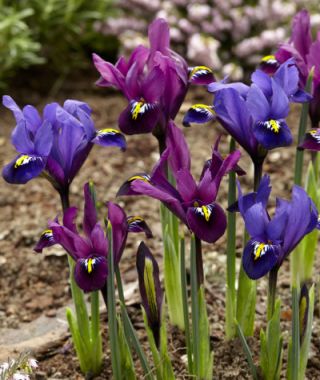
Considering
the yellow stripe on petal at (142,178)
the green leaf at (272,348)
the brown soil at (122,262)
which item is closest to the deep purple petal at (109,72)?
the yellow stripe on petal at (142,178)

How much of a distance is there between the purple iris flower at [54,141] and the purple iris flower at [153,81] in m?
0.09

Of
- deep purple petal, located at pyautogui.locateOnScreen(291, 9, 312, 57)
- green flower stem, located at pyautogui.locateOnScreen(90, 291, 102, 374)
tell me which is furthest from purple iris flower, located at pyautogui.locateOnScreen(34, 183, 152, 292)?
deep purple petal, located at pyautogui.locateOnScreen(291, 9, 312, 57)

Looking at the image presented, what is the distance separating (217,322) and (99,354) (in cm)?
56

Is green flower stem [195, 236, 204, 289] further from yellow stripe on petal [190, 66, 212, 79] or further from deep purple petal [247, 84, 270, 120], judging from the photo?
yellow stripe on petal [190, 66, 212, 79]

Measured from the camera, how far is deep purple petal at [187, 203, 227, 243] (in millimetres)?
1868

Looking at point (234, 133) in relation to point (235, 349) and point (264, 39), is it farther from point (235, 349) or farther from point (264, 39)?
point (264, 39)

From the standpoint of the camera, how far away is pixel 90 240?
206 cm

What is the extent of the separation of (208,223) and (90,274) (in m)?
0.34

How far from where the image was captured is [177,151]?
81.6 inches

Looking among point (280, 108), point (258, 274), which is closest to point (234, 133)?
point (280, 108)

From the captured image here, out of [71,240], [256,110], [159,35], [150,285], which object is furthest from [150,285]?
[159,35]

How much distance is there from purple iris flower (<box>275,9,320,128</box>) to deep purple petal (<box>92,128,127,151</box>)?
74 centimetres

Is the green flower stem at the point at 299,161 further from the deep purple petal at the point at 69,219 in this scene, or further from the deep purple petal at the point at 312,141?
the deep purple petal at the point at 69,219

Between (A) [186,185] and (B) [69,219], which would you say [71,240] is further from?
(A) [186,185]
